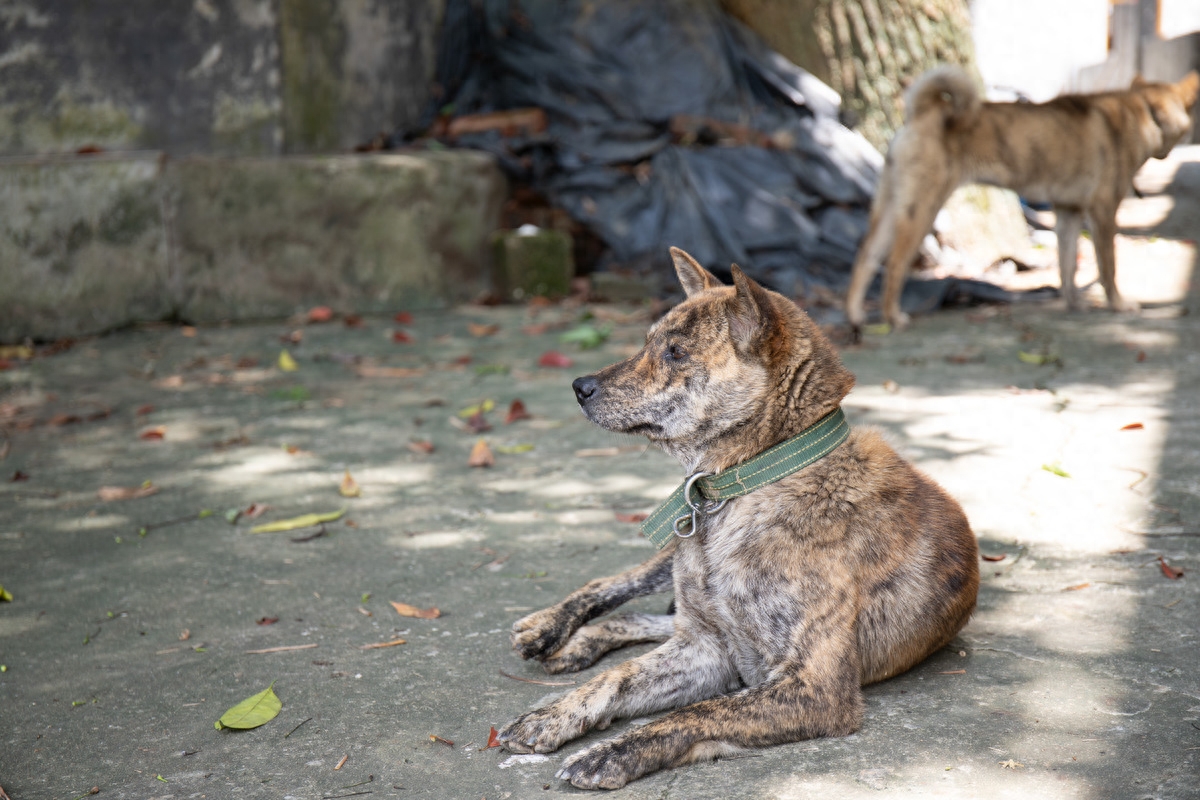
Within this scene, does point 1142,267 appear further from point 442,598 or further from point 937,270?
point 442,598

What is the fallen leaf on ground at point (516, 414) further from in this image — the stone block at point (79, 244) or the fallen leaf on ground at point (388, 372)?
the stone block at point (79, 244)

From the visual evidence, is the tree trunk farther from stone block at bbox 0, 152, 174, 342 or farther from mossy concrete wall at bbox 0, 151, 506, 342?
stone block at bbox 0, 152, 174, 342

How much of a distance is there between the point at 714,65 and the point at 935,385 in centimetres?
427

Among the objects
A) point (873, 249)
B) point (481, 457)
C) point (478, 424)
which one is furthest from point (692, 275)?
point (873, 249)

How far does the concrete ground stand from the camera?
2.47 meters

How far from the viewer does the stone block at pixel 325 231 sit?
7.59 metres

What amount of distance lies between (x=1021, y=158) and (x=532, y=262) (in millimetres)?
3659

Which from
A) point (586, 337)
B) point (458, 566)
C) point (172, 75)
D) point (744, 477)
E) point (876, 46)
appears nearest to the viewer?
point (744, 477)

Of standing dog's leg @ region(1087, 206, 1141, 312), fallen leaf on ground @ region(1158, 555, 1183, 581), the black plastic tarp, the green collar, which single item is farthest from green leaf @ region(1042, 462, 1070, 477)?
the black plastic tarp

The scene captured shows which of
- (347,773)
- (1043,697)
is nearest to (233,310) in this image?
(347,773)

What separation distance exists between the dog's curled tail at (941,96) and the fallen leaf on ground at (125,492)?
5.31 metres

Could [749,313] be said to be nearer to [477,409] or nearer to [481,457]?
[481,457]

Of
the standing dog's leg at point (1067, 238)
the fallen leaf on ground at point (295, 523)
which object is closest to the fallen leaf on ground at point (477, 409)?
the fallen leaf on ground at point (295, 523)

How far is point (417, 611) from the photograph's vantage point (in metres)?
3.34
